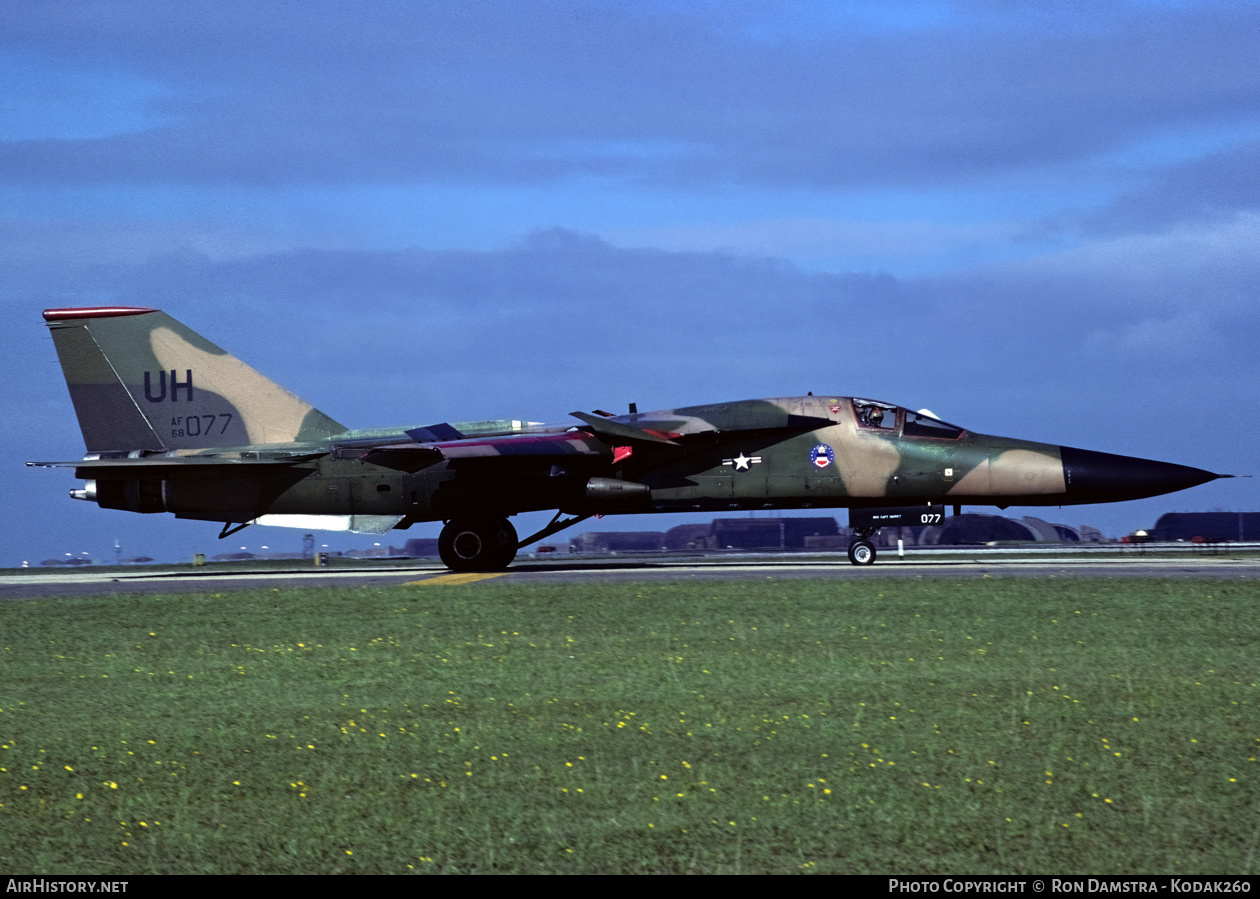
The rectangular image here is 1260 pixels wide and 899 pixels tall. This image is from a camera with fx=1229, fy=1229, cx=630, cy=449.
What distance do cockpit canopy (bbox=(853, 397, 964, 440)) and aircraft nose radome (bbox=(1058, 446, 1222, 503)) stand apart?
2468 mm

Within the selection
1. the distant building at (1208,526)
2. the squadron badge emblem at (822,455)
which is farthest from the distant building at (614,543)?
the squadron badge emblem at (822,455)

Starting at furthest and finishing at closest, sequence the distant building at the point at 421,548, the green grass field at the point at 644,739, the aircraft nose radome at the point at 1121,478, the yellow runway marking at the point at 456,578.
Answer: the distant building at the point at 421,548 < the aircraft nose radome at the point at 1121,478 < the yellow runway marking at the point at 456,578 < the green grass field at the point at 644,739

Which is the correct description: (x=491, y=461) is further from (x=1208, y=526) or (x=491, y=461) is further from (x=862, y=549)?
(x=1208, y=526)

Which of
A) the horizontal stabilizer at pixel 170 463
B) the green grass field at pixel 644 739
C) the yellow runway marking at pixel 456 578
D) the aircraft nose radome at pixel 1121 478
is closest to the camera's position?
the green grass field at pixel 644 739

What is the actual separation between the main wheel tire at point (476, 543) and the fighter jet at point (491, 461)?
0.03 m

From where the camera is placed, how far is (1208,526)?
63.5 m

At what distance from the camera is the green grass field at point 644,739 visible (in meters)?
7.75

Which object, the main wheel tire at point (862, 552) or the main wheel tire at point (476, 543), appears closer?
the main wheel tire at point (476, 543)

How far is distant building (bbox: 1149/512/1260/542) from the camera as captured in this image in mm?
63031

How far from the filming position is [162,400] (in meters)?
28.7

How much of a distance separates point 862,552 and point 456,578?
30.6 ft

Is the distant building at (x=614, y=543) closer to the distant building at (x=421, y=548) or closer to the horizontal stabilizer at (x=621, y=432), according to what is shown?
the distant building at (x=421, y=548)

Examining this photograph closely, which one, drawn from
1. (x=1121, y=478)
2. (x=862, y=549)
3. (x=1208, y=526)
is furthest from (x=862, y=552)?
(x=1208, y=526)

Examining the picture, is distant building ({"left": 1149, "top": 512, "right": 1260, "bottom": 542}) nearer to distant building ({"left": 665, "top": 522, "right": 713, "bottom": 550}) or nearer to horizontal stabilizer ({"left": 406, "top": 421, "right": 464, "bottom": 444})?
distant building ({"left": 665, "top": 522, "right": 713, "bottom": 550})
